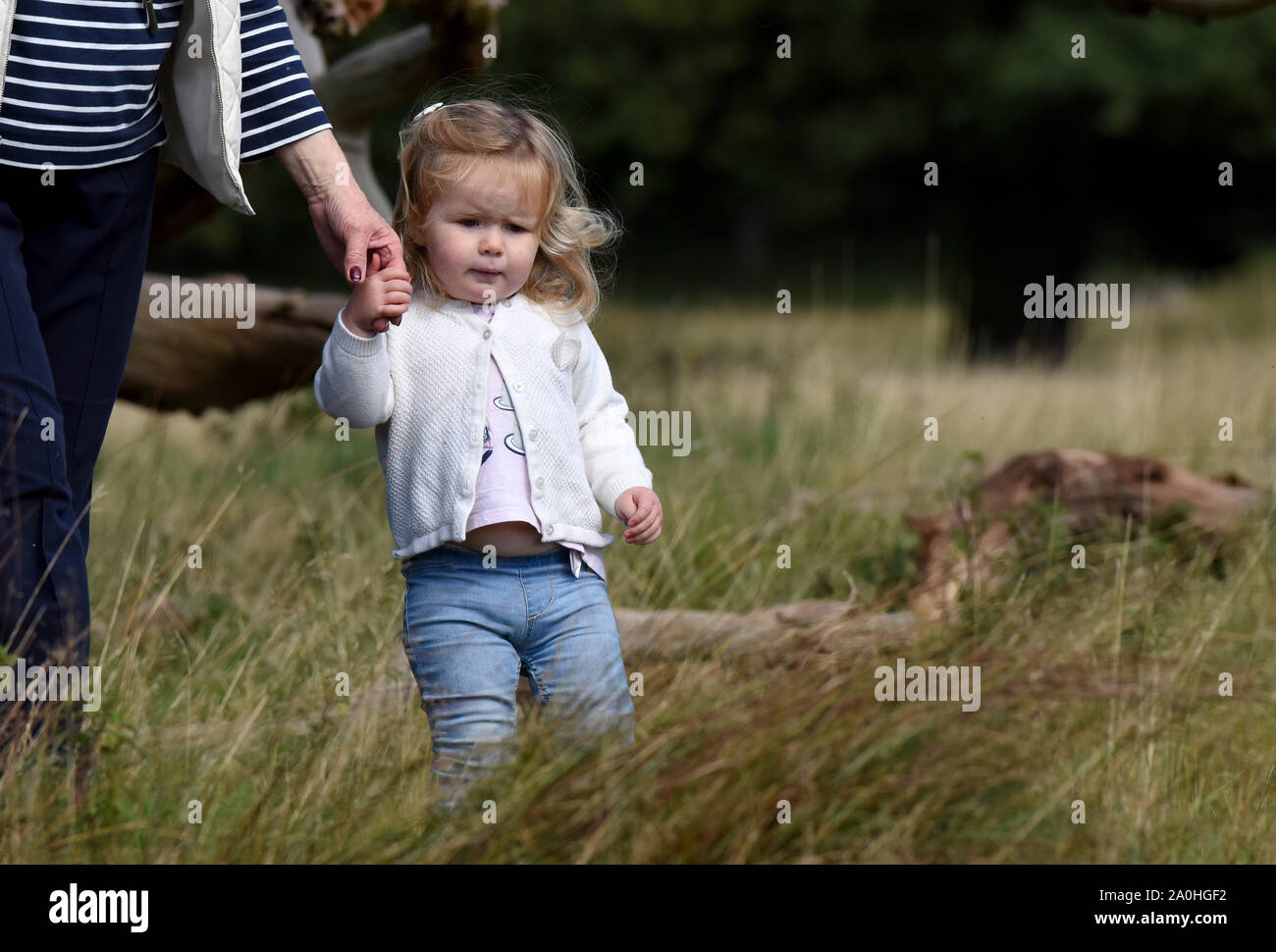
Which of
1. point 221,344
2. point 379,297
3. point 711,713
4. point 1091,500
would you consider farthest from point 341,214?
point 1091,500

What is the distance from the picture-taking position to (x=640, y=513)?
8.10ft

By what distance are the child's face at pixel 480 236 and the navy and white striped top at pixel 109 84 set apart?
10.9 inches

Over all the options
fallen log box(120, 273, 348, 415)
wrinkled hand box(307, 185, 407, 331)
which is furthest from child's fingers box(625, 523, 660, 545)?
fallen log box(120, 273, 348, 415)

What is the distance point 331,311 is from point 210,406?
595 mm

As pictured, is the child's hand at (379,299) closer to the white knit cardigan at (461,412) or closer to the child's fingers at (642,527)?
the white knit cardigan at (461,412)

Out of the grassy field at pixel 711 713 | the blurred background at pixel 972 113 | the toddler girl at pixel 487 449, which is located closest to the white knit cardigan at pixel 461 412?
the toddler girl at pixel 487 449

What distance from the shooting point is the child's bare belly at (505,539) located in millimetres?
2398

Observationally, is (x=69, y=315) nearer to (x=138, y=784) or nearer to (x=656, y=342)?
(x=138, y=784)

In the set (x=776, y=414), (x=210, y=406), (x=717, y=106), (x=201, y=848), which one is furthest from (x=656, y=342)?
(x=717, y=106)

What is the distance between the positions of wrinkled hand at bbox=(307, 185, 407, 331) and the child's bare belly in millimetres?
376

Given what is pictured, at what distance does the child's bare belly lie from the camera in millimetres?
2398

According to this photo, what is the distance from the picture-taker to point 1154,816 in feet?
7.98

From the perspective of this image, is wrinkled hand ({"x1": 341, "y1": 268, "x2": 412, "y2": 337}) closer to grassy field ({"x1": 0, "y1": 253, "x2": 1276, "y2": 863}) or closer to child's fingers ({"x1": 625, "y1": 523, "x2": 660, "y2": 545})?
child's fingers ({"x1": 625, "y1": 523, "x2": 660, "y2": 545})

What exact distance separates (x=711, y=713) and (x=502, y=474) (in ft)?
1.69
